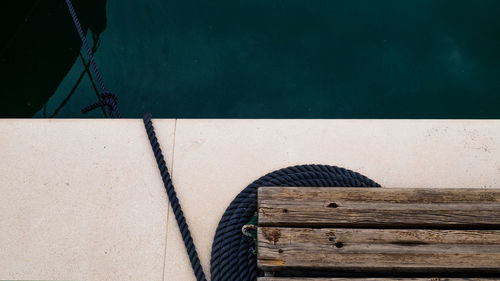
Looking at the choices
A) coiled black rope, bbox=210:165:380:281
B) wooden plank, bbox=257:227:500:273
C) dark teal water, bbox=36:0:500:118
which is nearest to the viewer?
wooden plank, bbox=257:227:500:273

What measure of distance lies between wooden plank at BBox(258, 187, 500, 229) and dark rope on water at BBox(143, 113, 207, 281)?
27 cm

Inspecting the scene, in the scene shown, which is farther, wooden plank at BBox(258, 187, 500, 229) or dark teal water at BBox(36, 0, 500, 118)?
dark teal water at BBox(36, 0, 500, 118)

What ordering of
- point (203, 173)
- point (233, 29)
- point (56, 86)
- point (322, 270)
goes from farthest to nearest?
point (233, 29)
point (56, 86)
point (203, 173)
point (322, 270)

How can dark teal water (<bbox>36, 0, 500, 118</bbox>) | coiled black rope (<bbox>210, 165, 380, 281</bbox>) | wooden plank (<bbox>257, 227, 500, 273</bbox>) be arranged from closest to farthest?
wooden plank (<bbox>257, 227, 500, 273</bbox>), coiled black rope (<bbox>210, 165, 380, 281</bbox>), dark teal water (<bbox>36, 0, 500, 118</bbox>)

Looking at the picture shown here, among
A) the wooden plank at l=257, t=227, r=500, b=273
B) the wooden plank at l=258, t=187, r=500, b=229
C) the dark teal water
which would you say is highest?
the dark teal water

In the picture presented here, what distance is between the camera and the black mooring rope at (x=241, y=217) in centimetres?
121

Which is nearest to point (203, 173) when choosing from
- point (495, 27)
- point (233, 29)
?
point (233, 29)

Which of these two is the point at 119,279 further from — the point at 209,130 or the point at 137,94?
the point at 137,94

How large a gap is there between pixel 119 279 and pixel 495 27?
2.84 m

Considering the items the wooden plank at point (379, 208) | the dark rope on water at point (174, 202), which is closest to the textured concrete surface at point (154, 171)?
the dark rope on water at point (174, 202)

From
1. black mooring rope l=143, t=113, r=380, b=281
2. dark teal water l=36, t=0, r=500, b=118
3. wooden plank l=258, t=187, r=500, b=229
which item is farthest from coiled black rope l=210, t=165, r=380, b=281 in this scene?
dark teal water l=36, t=0, r=500, b=118

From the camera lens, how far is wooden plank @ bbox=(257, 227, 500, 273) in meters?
1.06

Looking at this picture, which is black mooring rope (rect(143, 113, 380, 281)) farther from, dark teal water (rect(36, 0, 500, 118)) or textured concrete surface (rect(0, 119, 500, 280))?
dark teal water (rect(36, 0, 500, 118))

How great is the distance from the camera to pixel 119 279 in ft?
4.11
